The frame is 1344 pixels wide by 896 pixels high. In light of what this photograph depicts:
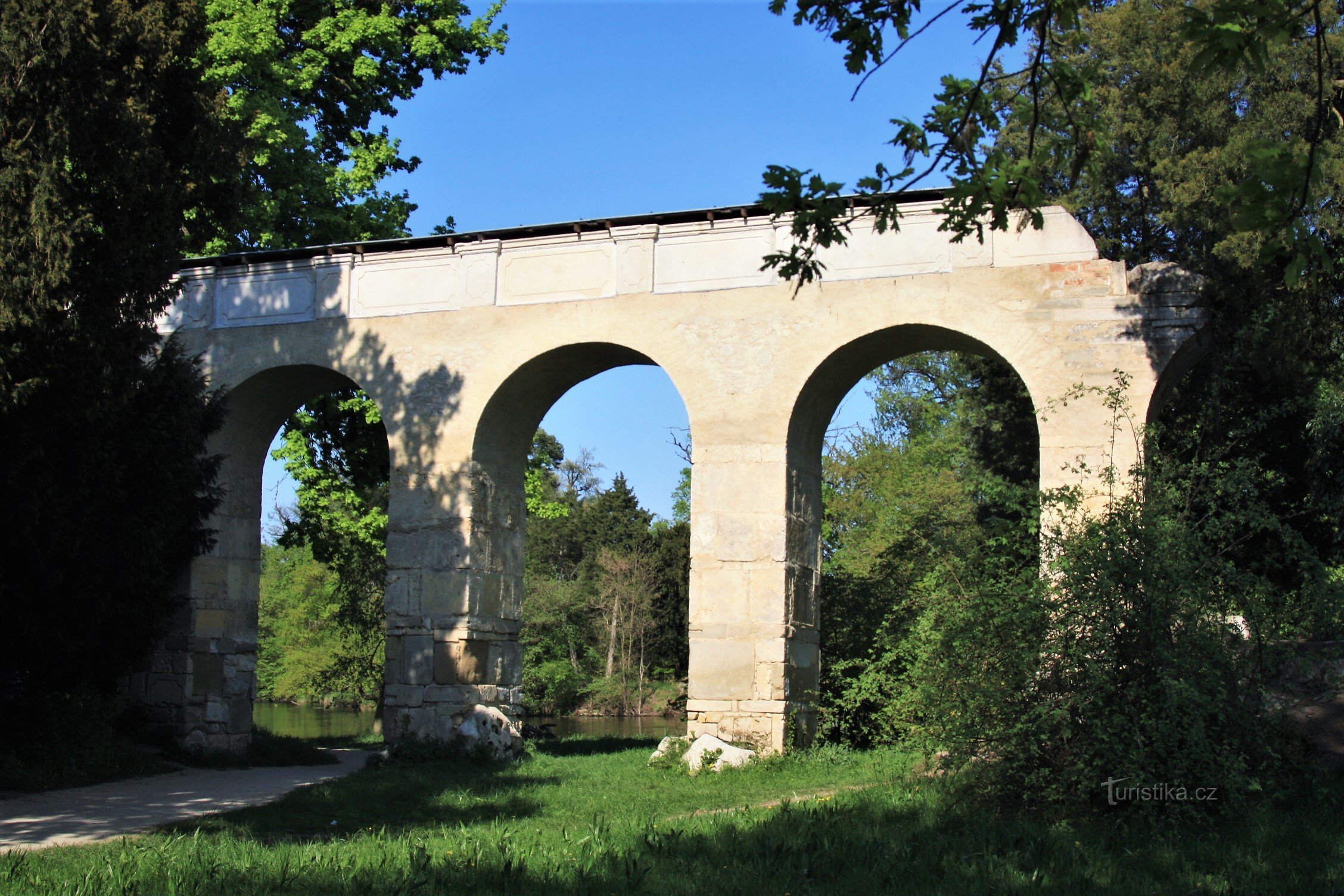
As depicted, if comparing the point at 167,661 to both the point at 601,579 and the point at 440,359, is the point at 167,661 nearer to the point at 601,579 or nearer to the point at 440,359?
the point at 440,359

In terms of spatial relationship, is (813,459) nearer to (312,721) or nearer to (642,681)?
(312,721)

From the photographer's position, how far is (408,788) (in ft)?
33.3

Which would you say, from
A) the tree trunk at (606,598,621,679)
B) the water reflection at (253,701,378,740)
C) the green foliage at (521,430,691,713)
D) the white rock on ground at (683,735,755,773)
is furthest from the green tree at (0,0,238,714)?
the tree trunk at (606,598,621,679)

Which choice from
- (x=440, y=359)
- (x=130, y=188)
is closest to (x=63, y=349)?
(x=130, y=188)

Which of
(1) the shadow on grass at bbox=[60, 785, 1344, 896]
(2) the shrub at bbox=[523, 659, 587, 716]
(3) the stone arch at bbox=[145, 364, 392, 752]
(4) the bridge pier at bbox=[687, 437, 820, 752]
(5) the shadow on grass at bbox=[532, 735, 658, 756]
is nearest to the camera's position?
(1) the shadow on grass at bbox=[60, 785, 1344, 896]

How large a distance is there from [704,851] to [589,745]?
9.02 meters

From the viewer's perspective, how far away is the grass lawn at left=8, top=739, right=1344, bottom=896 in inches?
227

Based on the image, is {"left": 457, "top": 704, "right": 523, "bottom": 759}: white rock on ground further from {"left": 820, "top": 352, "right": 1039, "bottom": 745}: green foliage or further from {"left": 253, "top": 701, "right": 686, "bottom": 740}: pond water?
{"left": 253, "top": 701, "right": 686, "bottom": 740}: pond water

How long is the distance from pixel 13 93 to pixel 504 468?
659cm

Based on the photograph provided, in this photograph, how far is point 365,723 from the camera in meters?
31.5

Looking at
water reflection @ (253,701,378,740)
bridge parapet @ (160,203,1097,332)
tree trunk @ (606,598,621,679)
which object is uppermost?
bridge parapet @ (160,203,1097,332)

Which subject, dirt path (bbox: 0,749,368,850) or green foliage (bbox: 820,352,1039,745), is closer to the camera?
dirt path (bbox: 0,749,368,850)

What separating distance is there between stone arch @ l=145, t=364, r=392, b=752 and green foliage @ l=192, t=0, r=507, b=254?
9.39ft

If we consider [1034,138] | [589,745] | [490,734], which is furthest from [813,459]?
[1034,138]
